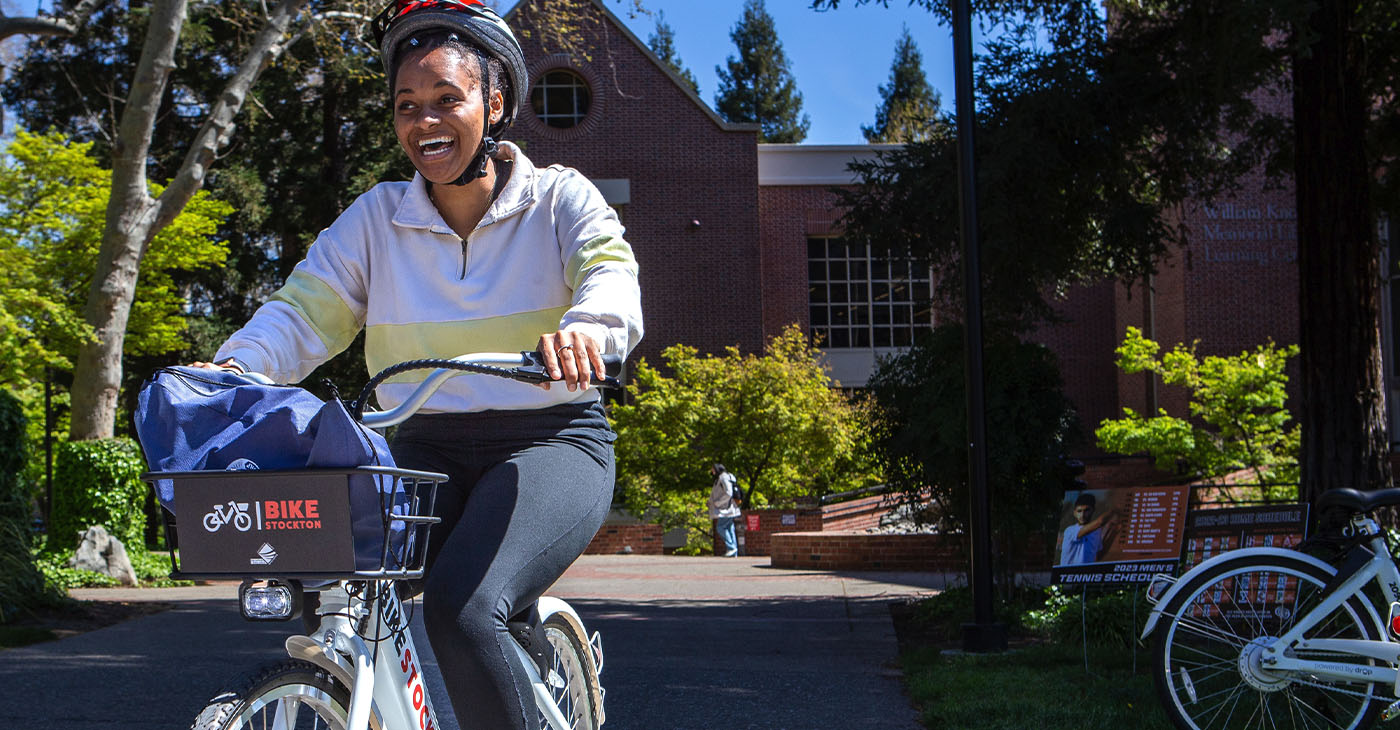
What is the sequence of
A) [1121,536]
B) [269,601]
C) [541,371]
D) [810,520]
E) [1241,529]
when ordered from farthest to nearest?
[810,520] < [1121,536] < [1241,529] < [269,601] < [541,371]

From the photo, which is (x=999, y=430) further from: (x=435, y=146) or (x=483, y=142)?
(x=435, y=146)

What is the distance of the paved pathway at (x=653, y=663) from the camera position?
5961mm

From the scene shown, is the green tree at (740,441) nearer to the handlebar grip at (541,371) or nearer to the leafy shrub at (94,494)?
the leafy shrub at (94,494)

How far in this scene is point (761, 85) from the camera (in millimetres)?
64688

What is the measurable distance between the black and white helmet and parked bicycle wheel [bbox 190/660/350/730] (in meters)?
1.25

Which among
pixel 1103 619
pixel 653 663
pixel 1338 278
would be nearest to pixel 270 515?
pixel 653 663

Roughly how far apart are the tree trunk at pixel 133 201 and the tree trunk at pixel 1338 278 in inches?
425

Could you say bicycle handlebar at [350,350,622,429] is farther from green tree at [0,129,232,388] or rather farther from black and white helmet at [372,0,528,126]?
green tree at [0,129,232,388]

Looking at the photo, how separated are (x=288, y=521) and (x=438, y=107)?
1.03 metres

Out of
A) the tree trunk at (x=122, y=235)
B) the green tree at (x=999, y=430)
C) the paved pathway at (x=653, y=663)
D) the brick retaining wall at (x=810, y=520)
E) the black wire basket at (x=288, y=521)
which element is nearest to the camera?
the black wire basket at (x=288, y=521)

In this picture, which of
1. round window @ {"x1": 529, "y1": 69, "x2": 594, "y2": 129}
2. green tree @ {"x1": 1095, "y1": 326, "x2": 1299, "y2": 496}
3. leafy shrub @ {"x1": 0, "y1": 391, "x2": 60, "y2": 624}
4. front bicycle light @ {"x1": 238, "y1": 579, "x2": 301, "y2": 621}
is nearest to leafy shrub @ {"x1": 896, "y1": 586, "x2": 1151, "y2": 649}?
front bicycle light @ {"x1": 238, "y1": 579, "x2": 301, "y2": 621}

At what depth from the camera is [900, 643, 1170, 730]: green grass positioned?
17.8ft

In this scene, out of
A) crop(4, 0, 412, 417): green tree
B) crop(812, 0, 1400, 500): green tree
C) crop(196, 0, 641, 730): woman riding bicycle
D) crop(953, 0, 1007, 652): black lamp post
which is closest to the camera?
crop(196, 0, 641, 730): woman riding bicycle

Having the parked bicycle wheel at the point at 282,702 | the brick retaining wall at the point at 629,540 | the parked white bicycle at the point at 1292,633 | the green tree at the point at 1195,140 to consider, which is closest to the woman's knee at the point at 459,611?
the parked bicycle wheel at the point at 282,702
